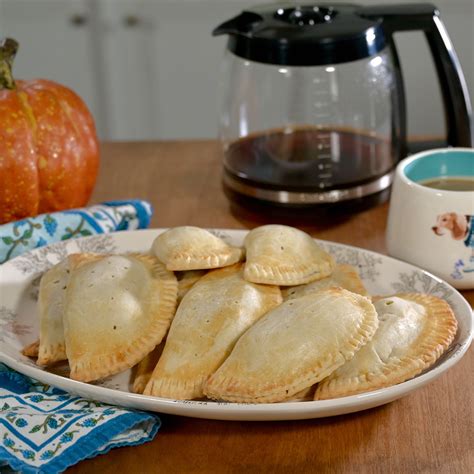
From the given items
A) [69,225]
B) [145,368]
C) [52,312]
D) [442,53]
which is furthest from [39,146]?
[442,53]

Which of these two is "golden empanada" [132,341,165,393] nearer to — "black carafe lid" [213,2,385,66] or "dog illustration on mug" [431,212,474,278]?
"dog illustration on mug" [431,212,474,278]

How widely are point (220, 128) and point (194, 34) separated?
964 millimetres

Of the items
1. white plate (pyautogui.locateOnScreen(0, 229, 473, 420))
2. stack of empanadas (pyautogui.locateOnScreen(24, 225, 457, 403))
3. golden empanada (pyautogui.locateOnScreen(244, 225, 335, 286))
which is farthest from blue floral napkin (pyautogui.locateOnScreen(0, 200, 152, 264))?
golden empanada (pyautogui.locateOnScreen(244, 225, 335, 286))

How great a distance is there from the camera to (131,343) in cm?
75

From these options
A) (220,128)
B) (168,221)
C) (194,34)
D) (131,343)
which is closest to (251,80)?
(220,128)

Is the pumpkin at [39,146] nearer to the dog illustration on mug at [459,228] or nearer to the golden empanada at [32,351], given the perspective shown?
the golden empanada at [32,351]

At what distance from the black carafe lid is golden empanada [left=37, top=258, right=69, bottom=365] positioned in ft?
1.20

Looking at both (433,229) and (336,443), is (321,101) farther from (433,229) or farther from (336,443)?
(336,443)

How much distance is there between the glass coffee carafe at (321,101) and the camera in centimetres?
106

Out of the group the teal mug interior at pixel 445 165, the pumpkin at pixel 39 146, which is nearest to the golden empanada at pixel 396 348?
the teal mug interior at pixel 445 165

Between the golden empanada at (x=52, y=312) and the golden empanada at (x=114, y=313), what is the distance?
0.02 metres

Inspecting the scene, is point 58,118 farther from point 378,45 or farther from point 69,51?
point 69,51

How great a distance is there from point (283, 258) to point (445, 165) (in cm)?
29

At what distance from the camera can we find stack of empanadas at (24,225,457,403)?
69 centimetres
